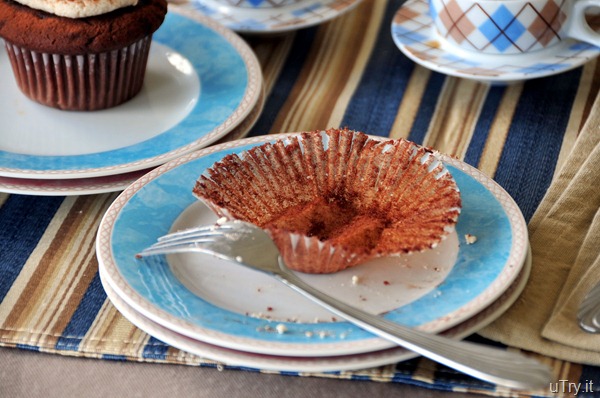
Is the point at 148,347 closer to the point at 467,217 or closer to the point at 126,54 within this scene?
the point at 467,217

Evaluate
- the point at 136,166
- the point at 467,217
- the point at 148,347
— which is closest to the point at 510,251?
the point at 467,217

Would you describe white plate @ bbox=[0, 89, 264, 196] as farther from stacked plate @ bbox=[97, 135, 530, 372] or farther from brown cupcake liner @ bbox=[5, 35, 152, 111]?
brown cupcake liner @ bbox=[5, 35, 152, 111]

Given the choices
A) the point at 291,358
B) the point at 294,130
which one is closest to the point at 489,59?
the point at 294,130

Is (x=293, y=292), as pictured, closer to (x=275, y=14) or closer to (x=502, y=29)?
(x=502, y=29)

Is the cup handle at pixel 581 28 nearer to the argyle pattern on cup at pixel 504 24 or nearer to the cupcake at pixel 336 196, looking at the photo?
the argyle pattern on cup at pixel 504 24

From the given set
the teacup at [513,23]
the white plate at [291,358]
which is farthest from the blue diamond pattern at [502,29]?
the white plate at [291,358]

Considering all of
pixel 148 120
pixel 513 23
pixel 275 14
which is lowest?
pixel 148 120

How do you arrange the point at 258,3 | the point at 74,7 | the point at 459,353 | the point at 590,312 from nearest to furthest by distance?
the point at 459,353 → the point at 590,312 → the point at 74,7 → the point at 258,3
